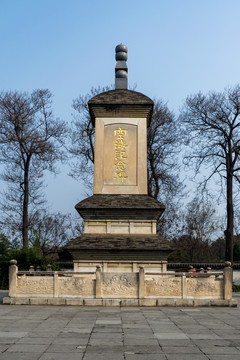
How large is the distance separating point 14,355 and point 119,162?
11333mm

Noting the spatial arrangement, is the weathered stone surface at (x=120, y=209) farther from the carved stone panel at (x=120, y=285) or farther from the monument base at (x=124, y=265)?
the carved stone panel at (x=120, y=285)

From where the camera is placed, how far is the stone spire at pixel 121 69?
18922 millimetres

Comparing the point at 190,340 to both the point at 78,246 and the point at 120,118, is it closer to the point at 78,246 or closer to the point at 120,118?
the point at 78,246

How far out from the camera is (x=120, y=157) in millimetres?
17031

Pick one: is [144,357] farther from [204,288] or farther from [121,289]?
[204,288]

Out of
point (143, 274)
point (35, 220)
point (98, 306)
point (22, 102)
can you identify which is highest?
point (22, 102)

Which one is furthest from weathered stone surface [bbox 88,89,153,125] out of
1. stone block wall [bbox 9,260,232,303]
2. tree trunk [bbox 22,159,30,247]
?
tree trunk [bbox 22,159,30,247]

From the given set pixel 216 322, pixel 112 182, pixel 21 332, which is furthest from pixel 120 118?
pixel 21 332

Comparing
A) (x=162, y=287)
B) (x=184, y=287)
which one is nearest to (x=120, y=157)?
(x=162, y=287)

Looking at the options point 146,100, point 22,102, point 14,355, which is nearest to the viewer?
point 14,355

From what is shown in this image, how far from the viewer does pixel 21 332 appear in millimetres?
8094

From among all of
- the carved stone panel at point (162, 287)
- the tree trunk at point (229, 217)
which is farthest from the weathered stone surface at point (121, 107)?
→ the tree trunk at point (229, 217)

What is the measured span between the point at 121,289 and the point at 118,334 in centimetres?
537

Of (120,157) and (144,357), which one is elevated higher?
(120,157)
